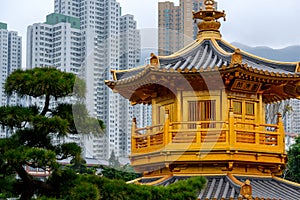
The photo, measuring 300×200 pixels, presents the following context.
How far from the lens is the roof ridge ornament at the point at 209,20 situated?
48.1 ft

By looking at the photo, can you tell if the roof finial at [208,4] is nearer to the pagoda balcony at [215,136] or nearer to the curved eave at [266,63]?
the curved eave at [266,63]

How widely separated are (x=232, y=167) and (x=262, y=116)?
5.65ft

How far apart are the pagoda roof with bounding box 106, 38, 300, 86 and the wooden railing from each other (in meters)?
1.02

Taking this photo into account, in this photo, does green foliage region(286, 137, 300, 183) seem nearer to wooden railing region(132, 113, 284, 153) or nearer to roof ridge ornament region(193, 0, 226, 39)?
roof ridge ornament region(193, 0, 226, 39)

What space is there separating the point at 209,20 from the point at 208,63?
5.52 feet

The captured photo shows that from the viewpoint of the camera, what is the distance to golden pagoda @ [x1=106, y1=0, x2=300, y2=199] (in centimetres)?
1289

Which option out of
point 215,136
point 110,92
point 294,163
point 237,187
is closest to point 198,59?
point 215,136

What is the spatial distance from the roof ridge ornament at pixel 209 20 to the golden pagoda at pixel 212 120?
0.10 meters

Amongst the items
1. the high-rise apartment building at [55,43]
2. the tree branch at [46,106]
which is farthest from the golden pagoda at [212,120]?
the high-rise apartment building at [55,43]

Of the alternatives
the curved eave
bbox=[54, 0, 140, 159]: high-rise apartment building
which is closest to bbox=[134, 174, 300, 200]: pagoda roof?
bbox=[54, 0, 140, 159]: high-rise apartment building

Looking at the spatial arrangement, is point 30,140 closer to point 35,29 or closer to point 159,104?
point 159,104

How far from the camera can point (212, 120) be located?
1352cm

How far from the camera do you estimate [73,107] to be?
985 cm

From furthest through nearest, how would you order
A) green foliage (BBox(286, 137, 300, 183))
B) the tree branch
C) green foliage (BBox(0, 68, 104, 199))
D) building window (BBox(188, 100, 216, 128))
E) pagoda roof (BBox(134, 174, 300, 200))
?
green foliage (BBox(286, 137, 300, 183)) < building window (BBox(188, 100, 216, 128)) < pagoda roof (BBox(134, 174, 300, 200)) < the tree branch < green foliage (BBox(0, 68, 104, 199))
